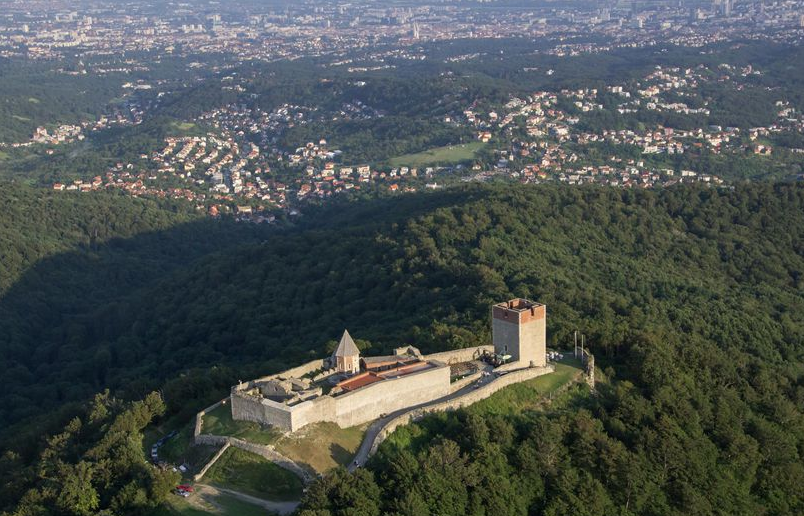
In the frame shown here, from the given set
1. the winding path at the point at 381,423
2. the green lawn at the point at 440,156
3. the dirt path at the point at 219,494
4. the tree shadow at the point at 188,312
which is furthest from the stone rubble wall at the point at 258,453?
the green lawn at the point at 440,156

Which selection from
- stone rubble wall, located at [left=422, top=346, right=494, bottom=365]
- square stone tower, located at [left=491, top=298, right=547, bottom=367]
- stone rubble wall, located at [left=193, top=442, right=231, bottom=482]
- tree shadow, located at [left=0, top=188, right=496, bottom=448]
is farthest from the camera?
tree shadow, located at [left=0, top=188, right=496, bottom=448]

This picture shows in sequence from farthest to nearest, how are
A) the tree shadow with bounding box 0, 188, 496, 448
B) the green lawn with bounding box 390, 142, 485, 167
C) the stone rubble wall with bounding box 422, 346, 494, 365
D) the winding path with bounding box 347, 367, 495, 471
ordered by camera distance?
the green lawn with bounding box 390, 142, 485, 167 < the tree shadow with bounding box 0, 188, 496, 448 < the stone rubble wall with bounding box 422, 346, 494, 365 < the winding path with bounding box 347, 367, 495, 471

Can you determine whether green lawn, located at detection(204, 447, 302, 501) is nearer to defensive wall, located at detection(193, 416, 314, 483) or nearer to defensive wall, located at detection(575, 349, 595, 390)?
defensive wall, located at detection(193, 416, 314, 483)

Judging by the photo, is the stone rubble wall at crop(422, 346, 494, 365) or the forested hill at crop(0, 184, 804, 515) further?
the stone rubble wall at crop(422, 346, 494, 365)

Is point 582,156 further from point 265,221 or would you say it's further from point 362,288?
point 362,288

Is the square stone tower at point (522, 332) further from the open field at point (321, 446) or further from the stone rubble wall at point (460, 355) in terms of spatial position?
the open field at point (321, 446)


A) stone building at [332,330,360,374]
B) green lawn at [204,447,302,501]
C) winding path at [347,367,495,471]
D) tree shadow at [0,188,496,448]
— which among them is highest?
stone building at [332,330,360,374]

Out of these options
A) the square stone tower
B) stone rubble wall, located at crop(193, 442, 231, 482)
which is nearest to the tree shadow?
the square stone tower

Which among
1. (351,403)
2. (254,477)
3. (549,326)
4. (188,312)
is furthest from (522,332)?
(188,312)

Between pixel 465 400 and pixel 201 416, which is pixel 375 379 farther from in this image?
pixel 201 416

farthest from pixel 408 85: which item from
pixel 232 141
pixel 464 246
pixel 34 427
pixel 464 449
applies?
pixel 464 449
